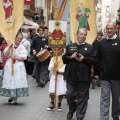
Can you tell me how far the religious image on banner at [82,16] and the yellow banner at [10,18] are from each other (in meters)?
1.47

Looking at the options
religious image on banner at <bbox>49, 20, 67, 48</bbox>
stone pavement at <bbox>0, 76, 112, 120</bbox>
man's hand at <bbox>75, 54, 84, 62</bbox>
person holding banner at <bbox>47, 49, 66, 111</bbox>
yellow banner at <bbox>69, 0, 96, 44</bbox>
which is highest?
yellow banner at <bbox>69, 0, 96, 44</bbox>

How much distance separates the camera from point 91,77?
9234mm

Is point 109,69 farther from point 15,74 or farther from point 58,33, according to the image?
point 15,74

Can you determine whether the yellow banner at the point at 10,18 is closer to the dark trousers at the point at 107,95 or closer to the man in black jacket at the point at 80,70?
the man in black jacket at the point at 80,70

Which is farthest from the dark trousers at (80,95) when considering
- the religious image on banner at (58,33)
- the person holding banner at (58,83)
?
the religious image on banner at (58,33)

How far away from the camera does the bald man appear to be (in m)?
8.61

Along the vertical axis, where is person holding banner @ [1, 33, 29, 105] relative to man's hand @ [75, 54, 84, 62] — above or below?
below

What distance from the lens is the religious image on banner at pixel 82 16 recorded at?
11578 millimetres

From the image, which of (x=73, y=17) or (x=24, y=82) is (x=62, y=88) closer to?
(x=24, y=82)

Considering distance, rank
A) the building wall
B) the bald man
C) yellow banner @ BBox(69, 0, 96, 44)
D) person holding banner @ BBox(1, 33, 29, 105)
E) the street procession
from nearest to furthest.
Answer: the bald man < the street procession < person holding banner @ BBox(1, 33, 29, 105) < yellow banner @ BBox(69, 0, 96, 44) < the building wall

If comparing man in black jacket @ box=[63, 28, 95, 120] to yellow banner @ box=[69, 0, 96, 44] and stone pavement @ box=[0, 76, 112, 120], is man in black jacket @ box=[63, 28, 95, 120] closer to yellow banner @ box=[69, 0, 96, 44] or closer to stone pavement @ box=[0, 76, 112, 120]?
stone pavement @ box=[0, 76, 112, 120]

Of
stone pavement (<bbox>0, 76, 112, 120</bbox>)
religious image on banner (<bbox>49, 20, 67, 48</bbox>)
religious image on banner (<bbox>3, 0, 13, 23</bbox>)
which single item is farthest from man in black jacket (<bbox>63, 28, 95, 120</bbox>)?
religious image on banner (<bbox>3, 0, 13, 23</bbox>)

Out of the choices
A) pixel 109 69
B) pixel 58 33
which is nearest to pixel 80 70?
pixel 109 69

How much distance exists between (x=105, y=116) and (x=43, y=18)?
43.3 m
